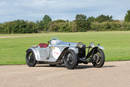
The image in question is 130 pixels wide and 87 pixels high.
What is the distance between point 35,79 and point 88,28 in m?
118

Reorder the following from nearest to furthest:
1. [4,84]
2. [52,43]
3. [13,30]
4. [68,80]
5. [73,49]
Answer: [4,84]
[68,80]
[73,49]
[52,43]
[13,30]

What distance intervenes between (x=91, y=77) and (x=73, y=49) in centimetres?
262

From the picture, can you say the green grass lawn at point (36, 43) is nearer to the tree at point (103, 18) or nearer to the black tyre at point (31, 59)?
the black tyre at point (31, 59)

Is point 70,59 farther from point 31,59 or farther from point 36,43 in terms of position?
point 36,43

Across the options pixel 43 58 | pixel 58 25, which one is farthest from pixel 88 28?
pixel 43 58

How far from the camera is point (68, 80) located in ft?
27.9

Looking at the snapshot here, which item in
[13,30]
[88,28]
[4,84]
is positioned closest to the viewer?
[4,84]

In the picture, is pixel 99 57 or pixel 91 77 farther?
pixel 99 57

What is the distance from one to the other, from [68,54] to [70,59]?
221 millimetres

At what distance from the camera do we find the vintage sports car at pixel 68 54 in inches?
445

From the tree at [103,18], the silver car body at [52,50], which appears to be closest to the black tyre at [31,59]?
the silver car body at [52,50]

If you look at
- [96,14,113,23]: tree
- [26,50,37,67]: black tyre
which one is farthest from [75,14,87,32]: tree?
[26,50,37,67]: black tyre

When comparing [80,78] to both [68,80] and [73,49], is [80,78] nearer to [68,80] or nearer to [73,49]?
[68,80]

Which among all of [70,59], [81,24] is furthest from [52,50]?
[81,24]
